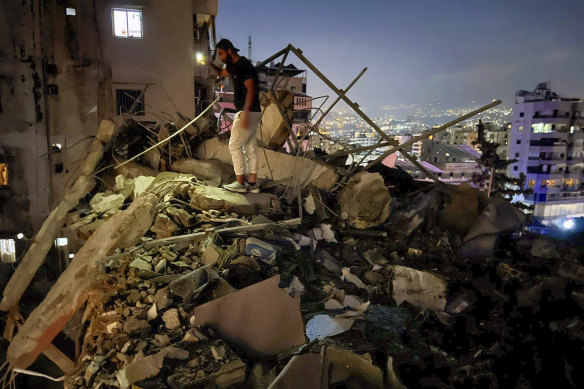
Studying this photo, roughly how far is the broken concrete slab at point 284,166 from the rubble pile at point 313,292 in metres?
0.07

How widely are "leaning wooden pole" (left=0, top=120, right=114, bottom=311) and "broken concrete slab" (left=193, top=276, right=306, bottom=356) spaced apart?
2.92 m

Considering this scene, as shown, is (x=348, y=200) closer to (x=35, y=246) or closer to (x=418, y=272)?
(x=418, y=272)

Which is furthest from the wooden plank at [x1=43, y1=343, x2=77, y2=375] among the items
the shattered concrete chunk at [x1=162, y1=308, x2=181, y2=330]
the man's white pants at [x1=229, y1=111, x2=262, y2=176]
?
the man's white pants at [x1=229, y1=111, x2=262, y2=176]

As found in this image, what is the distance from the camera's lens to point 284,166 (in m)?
6.13

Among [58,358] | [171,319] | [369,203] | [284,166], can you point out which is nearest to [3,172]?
[284,166]

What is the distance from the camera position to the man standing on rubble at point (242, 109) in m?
4.82

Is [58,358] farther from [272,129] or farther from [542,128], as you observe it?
[542,128]

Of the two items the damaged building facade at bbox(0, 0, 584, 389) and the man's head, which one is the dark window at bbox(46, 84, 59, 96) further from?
the man's head

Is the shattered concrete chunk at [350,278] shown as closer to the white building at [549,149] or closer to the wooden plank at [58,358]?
the wooden plank at [58,358]

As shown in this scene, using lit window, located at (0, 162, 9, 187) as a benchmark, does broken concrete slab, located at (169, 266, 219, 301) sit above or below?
below

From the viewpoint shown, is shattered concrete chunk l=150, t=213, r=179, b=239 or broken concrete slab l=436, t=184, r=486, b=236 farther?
broken concrete slab l=436, t=184, r=486, b=236

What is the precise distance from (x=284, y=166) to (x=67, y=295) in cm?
368

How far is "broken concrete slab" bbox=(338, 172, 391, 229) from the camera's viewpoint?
15.6ft

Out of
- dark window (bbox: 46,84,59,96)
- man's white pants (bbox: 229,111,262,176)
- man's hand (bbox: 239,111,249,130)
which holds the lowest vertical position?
man's white pants (bbox: 229,111,262,176)
